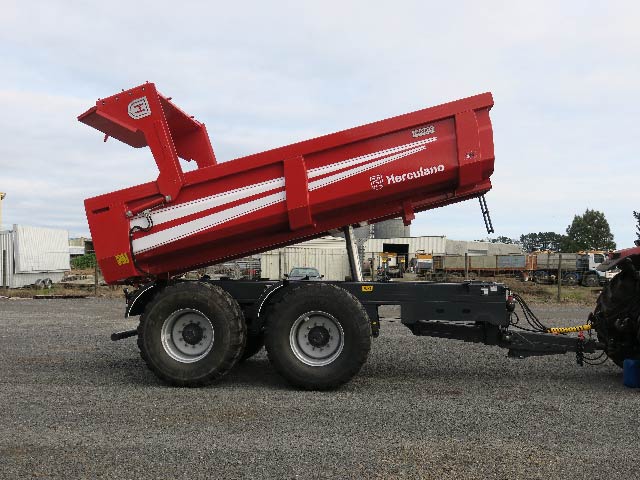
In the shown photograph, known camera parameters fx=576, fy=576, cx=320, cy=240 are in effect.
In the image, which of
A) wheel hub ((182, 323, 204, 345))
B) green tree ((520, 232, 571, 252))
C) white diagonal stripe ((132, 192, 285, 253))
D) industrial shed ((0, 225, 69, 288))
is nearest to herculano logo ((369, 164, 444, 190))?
white diagonal stripe ((132, 192, 285, 253))

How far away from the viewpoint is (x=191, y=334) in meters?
6.83

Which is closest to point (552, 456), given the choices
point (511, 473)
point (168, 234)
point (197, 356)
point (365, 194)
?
point (511, 473)

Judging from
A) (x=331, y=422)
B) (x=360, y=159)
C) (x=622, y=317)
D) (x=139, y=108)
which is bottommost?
(x=331, y=422)

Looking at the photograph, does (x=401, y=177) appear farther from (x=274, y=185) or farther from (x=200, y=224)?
(x=200, y=224)

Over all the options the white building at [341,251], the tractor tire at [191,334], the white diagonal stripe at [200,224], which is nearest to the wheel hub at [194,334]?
the tractor tire at [191,334]

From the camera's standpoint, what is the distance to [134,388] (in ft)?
21.5

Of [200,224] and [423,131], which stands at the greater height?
[423,131]

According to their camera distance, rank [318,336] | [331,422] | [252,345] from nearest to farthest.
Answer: [331,422], [318,336], [252,345]

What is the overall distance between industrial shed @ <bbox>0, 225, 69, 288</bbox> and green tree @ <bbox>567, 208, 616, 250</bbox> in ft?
211

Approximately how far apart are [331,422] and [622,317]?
12.6 ft

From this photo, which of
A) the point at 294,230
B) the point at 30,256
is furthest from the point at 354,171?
the point at 30,256

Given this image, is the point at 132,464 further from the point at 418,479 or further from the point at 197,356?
the point at 197,356

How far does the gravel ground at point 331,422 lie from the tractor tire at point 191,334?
0.81 feet

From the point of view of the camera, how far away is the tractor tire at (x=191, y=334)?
662 cm
